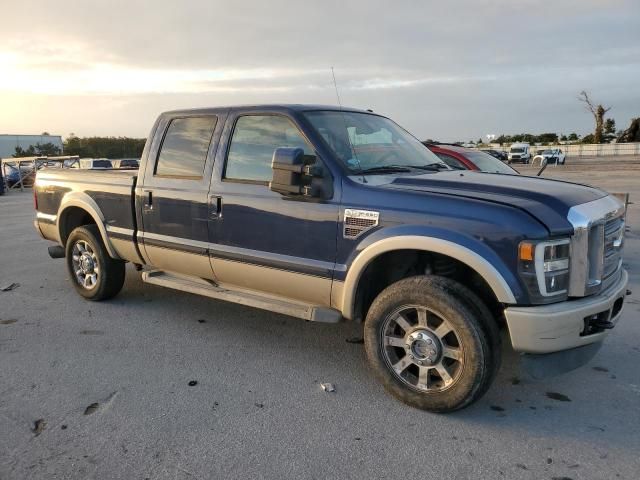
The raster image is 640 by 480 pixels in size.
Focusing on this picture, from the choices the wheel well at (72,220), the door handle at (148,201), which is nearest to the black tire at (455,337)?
the door handle at (148,201)

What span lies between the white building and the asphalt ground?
60184 millimetres

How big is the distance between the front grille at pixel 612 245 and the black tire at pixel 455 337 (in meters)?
0.87

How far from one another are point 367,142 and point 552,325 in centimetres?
199

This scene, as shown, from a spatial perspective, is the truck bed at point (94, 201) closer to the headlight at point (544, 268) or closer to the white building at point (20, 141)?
the headlight at point (544, 268)

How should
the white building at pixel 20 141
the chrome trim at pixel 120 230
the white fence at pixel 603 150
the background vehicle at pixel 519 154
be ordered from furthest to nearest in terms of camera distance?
the white fence at pixel 603 150 → the white building at pixel 20 141 → the background vehicle at pixel 519 154 → the chrome trim at pixel 120 230

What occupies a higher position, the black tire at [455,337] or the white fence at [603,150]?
the white fence at [603,150]

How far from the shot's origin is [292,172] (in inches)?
141

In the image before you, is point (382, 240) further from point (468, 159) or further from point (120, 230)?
point (468, 159)

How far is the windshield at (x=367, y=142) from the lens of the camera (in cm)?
391

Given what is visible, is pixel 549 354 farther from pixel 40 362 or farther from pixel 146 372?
pixel 40 362

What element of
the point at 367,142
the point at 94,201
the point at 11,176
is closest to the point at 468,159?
the point at 367,142

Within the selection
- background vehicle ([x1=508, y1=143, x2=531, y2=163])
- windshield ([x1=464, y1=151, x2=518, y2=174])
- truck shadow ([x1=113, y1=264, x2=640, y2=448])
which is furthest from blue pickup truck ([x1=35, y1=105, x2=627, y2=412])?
background vehicle ([x1=508, y1=143, x2=531, y2=163])

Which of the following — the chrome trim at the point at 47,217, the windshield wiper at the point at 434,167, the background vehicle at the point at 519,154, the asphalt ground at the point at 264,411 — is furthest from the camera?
the background vehicle at the point at 519,154

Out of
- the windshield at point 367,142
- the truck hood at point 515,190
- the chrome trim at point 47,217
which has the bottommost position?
the chrome trim at point 47,217
